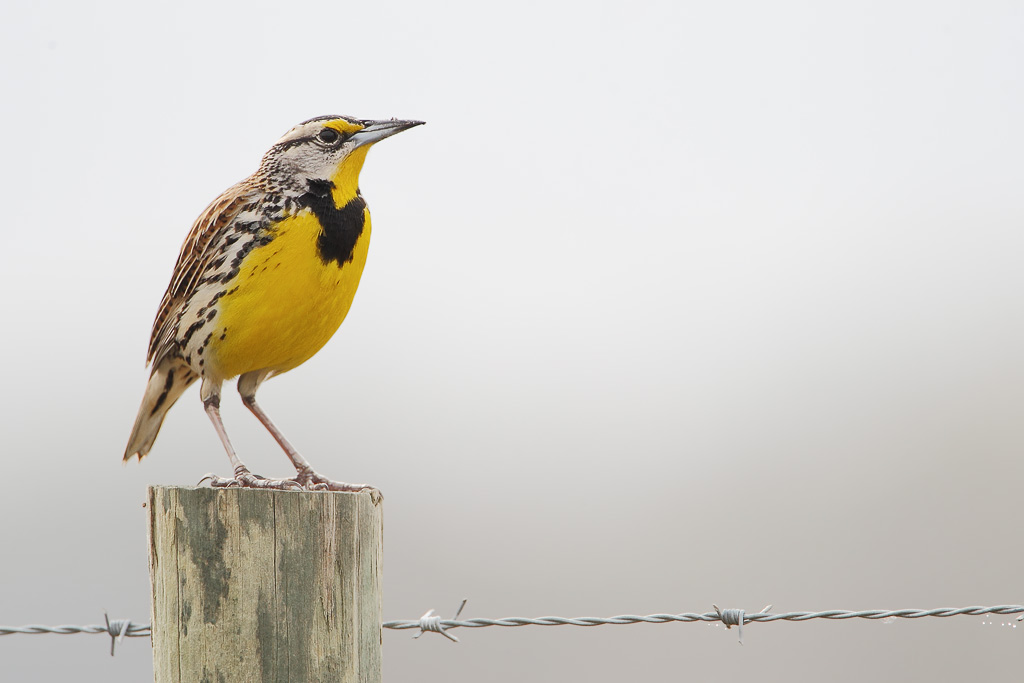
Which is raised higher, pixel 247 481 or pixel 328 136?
pixel 328 136

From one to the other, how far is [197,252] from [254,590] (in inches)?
62.4

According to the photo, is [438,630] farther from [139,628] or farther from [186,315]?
[186,315]

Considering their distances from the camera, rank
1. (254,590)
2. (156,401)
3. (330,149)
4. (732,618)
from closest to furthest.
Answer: (254,590), (732,618), (330,149), (156,401)

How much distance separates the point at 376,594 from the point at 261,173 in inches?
71.8

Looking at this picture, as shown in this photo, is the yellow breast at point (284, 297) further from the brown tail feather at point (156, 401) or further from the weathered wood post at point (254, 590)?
the weathered wood post at point (254, 590)

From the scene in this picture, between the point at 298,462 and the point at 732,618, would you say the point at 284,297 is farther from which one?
the point at 732,618

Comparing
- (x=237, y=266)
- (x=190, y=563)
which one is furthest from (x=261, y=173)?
(x=190, y=563)

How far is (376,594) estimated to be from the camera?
2.34 m

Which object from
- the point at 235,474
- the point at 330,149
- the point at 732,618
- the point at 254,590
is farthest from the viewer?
the point at 330,149

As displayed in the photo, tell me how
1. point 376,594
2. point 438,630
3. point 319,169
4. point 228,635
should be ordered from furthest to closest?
point 319,169 → point 438,630 → point 376,594 → point 228,635

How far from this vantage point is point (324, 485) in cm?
341

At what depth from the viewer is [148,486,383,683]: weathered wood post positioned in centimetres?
218

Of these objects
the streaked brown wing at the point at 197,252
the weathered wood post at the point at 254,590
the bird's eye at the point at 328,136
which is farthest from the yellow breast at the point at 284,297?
the weathered wood post at the point at 254,590

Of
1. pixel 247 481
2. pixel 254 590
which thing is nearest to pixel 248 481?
pixel 247 481
